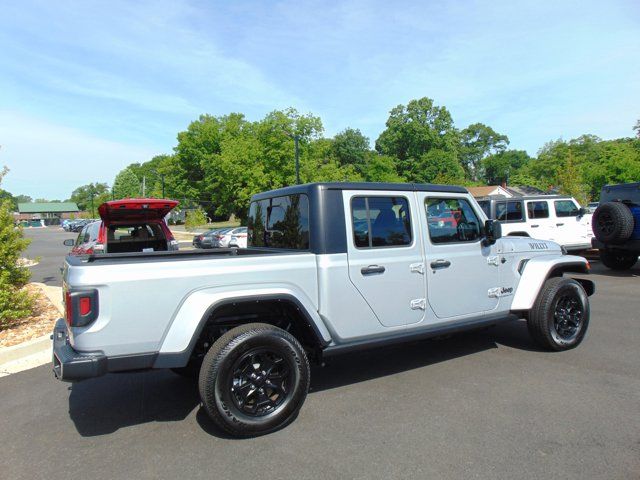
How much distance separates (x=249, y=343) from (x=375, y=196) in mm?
1729

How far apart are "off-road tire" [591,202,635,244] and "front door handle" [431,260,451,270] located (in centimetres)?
768

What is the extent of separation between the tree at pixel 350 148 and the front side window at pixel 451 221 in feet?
252

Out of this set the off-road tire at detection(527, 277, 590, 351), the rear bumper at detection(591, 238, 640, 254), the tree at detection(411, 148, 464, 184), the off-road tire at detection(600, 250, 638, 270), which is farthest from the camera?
the tree at detection(411, 148, 464, 184)

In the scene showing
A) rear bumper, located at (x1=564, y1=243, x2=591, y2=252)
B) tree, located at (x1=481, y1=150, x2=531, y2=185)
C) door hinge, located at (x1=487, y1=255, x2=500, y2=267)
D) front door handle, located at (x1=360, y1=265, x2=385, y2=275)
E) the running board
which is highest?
tree, located at (x1=481, y1=150, x2=531, y2=185)

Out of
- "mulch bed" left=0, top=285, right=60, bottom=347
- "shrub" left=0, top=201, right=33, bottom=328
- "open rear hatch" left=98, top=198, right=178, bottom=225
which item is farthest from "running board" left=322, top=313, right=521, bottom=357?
"open rear hatch" left=98, top=198, right=178, bottom=225

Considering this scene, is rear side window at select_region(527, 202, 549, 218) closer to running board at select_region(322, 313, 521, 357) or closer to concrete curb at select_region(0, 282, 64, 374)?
running board at select_region(322, 313, 521, 357)

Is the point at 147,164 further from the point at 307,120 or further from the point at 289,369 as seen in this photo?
the point at 289,369

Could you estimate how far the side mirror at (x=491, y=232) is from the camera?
15.1 feet

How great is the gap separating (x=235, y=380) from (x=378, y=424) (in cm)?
116

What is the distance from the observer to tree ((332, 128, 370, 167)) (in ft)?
268

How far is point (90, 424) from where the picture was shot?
370cm

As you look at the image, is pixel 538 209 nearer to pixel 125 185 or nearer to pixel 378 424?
pixel 378 424

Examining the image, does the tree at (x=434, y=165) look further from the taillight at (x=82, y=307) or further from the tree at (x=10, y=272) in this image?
the taillight at (x=82, y=307)

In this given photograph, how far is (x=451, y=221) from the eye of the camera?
4.66m
